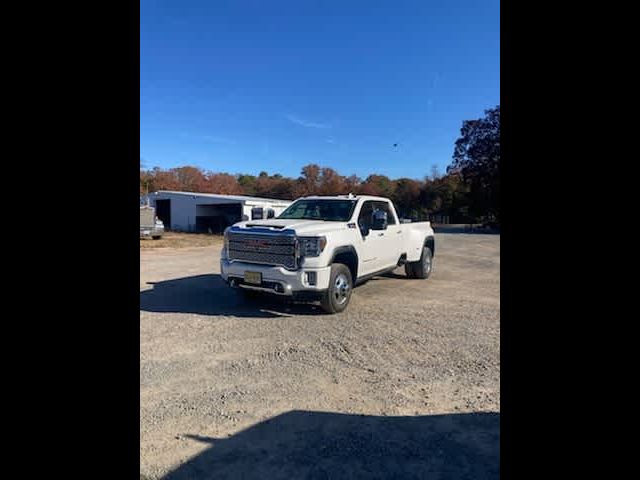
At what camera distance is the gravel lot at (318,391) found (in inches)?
100

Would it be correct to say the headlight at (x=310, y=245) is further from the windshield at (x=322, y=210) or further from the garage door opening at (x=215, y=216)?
the garage door opening at (x=215, y=216)

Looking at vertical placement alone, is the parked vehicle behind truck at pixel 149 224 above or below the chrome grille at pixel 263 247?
above

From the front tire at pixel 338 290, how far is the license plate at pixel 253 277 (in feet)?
3.50

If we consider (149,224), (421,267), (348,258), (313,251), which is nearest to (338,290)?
(348,258)

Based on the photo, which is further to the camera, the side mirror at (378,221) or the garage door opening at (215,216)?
the garage door opening at (215,216)

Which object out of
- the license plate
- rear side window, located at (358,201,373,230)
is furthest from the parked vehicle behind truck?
the license plate

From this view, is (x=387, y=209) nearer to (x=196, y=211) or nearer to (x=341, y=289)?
(x=341, y=289)

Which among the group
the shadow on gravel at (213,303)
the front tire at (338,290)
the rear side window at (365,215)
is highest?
the rear side window at (365,215)

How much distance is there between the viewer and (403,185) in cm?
5219

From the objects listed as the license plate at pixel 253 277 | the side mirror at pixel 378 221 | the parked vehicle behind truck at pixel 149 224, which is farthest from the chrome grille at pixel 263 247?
the parked vehicle behind truck at pixel 149 224

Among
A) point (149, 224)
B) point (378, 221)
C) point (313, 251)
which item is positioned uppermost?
point (149, 224)

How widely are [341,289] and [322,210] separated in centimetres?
191
